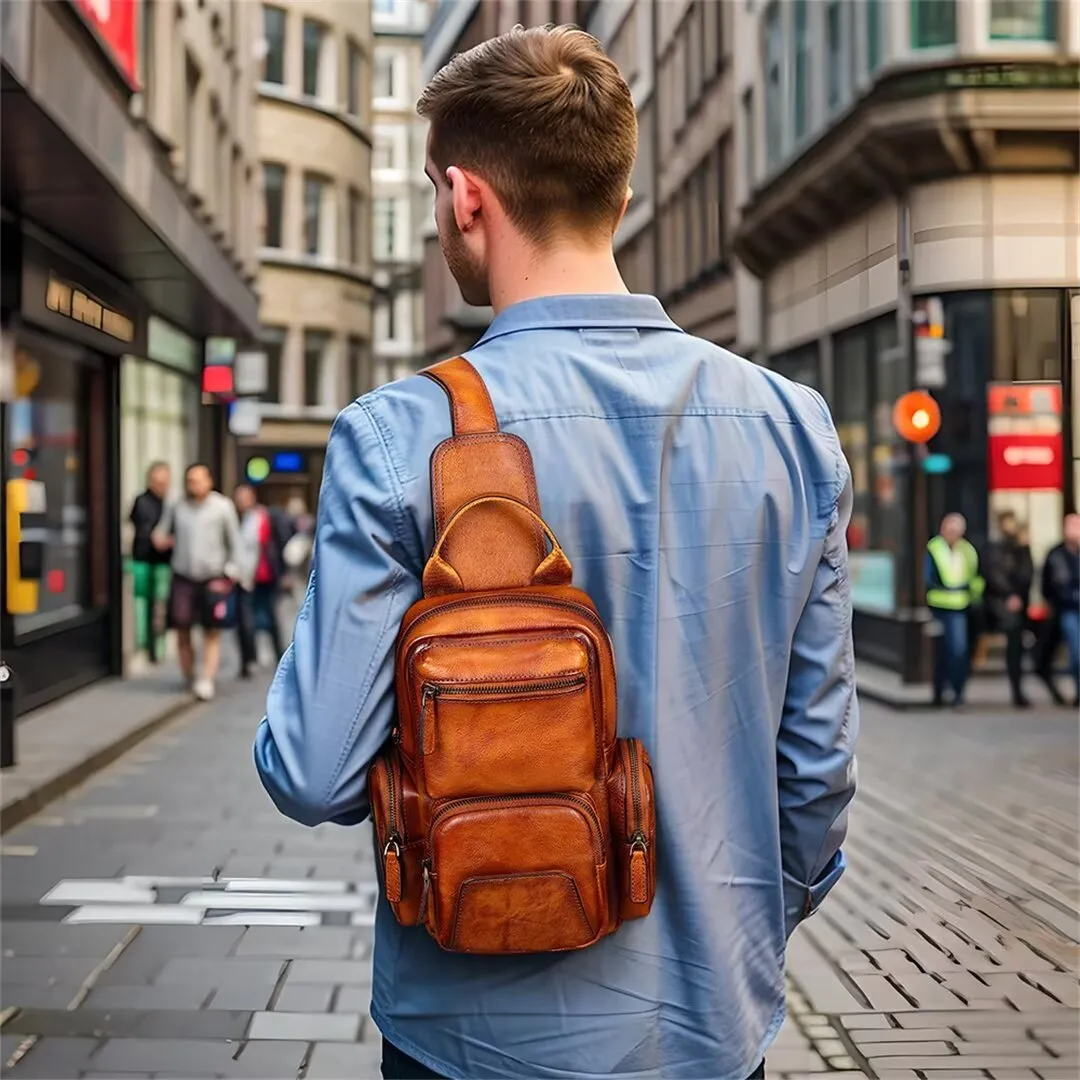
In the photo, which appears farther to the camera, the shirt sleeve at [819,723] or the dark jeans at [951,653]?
the dark jeans at [951,653]

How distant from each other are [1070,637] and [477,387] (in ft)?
39.8

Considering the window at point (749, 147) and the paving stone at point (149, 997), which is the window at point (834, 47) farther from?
the paving stone at point (149, 997)

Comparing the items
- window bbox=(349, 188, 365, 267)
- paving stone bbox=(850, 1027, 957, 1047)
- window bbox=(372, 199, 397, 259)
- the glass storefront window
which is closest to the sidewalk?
the glass storefront window

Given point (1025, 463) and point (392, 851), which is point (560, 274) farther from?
point (1025, 463)

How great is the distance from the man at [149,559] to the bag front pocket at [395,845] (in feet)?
38.8

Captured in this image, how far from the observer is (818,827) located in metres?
1.68

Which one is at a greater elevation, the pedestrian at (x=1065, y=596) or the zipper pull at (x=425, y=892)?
the zipper pull at (x=425, y=892)

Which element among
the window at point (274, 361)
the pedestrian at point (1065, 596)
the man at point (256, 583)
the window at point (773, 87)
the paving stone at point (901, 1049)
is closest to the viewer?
the paving stone at point (901, 1049)

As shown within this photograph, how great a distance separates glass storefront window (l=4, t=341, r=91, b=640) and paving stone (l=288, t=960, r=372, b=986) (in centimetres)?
551

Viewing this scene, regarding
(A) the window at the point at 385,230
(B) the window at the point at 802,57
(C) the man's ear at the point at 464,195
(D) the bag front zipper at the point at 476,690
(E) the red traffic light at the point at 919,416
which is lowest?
(D) the bag front zipper at the point at 476,690

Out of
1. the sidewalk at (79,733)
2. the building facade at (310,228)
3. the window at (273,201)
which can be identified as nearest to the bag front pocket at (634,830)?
the sidewalk at (79,733)

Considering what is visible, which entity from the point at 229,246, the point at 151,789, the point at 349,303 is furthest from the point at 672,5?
the point at 349,303

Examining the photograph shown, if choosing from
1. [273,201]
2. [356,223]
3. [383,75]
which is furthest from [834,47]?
[273,201]

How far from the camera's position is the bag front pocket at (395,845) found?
1.47m
